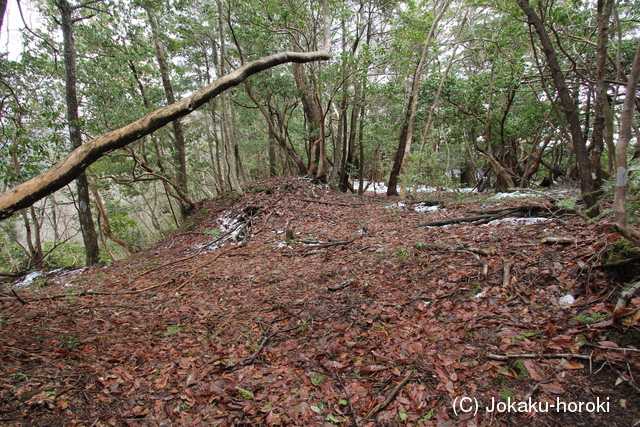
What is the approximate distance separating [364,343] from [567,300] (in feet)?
6.84

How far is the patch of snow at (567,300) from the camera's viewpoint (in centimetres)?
288

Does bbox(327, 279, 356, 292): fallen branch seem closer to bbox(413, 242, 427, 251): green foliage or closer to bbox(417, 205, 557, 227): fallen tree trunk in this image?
bbox(413, 242, 427, 251): green foliage

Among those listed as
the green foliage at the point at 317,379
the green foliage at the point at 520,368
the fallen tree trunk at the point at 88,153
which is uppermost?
the fallen tree trunk at the point at 88,153

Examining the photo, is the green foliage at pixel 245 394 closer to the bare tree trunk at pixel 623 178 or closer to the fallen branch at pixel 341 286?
the fallen branch at pixel 341 286

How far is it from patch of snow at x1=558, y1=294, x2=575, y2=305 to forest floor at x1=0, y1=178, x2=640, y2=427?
0.01 metres

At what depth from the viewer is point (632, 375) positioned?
200 centimetres

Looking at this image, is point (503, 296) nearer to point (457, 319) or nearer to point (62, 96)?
point (457, 319)

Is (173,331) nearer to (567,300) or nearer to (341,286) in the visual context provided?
(341,286)

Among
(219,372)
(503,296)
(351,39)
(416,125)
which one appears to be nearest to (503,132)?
(416,125)

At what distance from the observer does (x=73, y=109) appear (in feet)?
25.7

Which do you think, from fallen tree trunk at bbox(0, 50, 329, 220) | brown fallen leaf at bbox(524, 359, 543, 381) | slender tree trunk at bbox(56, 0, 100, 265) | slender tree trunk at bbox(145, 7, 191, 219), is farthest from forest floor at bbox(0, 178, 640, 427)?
slender tree trunk at bbox(145, 7, 191, 219)

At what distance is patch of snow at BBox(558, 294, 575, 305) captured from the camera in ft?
9.44

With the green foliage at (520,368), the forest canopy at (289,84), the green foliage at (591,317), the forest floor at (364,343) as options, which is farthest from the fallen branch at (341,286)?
the forest canopy at (289,84)

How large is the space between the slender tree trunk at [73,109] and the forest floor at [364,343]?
404cm
